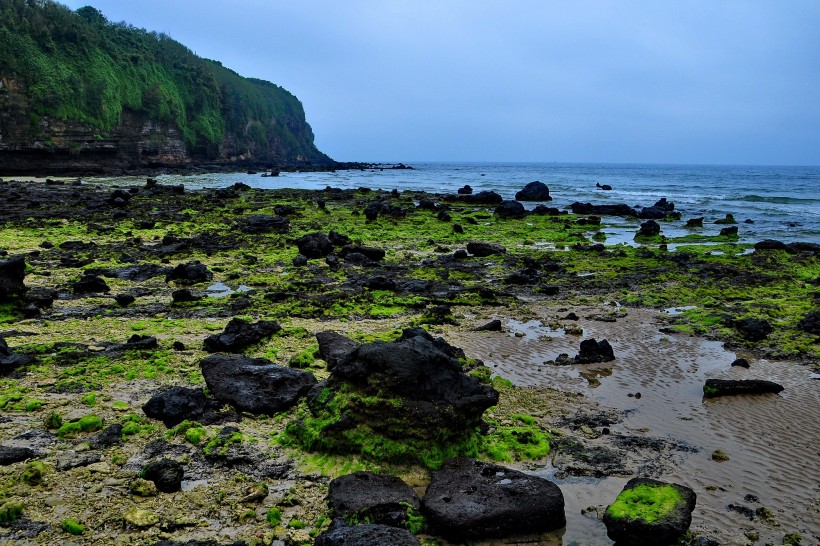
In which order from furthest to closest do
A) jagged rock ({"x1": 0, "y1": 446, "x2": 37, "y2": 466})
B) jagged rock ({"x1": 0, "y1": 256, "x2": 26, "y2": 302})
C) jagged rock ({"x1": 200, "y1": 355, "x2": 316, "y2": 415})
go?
jagged rock ({"x1": 0, "y1": 256, "x2": 26, "y2": 302}) → jagged rock ({"x1": 200, "y1": 355, "x2": 316, "y2": 415}) → jagged rock ({"x1": 0, "y1": 446, "x2": 37, "y2": 466})

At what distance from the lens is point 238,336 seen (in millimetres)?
10094

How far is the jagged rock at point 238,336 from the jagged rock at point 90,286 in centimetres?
523

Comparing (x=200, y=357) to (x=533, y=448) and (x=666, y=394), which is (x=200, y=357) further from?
(x=666, y=394)

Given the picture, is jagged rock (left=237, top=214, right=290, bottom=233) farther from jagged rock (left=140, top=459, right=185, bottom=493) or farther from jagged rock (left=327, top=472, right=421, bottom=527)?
jagged rock (left=327, top=472, right=421, bottom=527)

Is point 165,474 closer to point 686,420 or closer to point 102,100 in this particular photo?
point 686,420

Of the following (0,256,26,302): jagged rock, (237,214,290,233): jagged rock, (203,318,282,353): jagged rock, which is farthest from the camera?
(237,214,290,233): jagged rock

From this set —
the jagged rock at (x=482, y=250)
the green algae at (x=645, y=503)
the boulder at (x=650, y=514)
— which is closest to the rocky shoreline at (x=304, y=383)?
the boulder at (x=650, y=514)

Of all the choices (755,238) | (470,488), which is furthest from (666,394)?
(755,238)

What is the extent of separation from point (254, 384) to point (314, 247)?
12.3 metres

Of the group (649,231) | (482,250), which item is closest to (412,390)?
(482,250)

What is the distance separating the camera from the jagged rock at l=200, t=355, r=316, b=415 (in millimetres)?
7637

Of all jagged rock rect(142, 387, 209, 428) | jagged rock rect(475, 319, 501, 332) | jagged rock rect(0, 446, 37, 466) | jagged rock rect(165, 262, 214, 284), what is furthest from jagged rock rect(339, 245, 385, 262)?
jagged rock rect(0, 446, 37, 466)

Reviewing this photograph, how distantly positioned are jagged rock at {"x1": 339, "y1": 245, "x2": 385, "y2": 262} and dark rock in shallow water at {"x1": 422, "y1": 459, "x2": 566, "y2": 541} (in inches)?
558

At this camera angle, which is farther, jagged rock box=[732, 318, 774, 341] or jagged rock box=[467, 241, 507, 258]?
jagged rock box=[467, 241, 507, 258]
